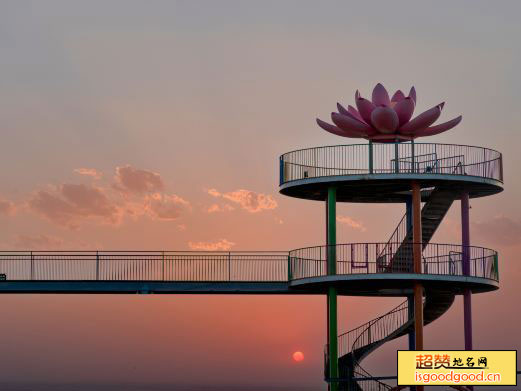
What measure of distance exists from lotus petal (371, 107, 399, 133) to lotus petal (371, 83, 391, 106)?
1.71m

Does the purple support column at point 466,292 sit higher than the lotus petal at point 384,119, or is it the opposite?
the lotus petal at point 384,119

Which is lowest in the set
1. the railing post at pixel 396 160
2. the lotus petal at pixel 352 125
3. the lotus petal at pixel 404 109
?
the railing post at pixel 396 160

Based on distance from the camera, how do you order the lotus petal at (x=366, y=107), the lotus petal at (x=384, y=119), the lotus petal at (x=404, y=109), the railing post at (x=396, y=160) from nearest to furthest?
the railing post at (x=396, y=160), the lotus petal at (x=384, y=119), the lotus petal at (x=404, y=109), the lotus petal at (x=366, y=107)

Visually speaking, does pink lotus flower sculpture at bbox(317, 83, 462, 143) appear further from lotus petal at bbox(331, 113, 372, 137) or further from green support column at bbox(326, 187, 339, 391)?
green support column at bbox(326, 187, 339, 391)

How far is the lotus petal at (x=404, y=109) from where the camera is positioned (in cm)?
9638

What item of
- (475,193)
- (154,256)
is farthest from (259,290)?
(475,193)

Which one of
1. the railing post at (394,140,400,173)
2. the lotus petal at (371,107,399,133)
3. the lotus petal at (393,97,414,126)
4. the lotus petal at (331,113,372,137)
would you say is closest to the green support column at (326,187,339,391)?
the lotus petal at (331,113,372,137)

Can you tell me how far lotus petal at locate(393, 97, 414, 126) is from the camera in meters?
96.4

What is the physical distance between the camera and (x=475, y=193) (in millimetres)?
99375

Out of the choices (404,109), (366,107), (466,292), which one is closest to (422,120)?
(404,109)

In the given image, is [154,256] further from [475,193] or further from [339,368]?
[475,193]

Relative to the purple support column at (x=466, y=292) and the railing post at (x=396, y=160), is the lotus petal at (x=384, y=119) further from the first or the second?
the purple support column at (x=466, y=292)

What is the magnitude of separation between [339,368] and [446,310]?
7.55m

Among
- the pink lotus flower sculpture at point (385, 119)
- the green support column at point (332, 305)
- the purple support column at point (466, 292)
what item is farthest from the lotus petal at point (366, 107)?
the purple support column at point (466, 292)
